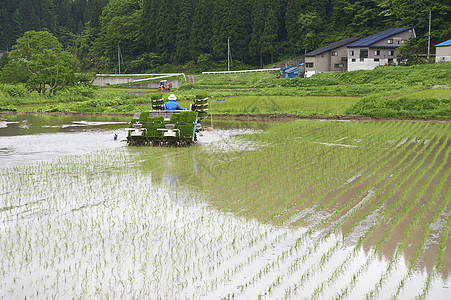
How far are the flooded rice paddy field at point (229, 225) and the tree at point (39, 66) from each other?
90.0ft

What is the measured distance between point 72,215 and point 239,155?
19.1ft

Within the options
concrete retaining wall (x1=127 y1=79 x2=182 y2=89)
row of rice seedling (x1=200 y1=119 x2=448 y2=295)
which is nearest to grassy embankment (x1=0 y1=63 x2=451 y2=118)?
row of rice seedling (x1=200 y1=119 x2=448 y2=295)

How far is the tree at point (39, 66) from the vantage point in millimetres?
37844

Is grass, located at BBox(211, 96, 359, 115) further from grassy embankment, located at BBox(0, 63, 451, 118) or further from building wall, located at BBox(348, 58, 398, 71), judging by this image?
building wall, located at BBox(348, 58, 398, 71)

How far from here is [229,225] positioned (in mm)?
6555

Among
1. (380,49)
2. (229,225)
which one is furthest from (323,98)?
(380,49)

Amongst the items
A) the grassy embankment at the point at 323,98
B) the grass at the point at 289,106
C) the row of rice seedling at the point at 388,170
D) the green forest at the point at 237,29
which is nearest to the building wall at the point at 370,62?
the green forest at the point at 237,29

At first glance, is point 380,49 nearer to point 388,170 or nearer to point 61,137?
point 61,137

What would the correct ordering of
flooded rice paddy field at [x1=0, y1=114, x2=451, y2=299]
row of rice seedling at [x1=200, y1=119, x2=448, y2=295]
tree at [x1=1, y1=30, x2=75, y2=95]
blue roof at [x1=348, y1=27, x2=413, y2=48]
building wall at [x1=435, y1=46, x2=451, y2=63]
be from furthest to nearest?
blue roof at [x1=348, y1=27, x2=413, y2=48]
building wall at [x1=435, y1=46, x2=451, y2=63]
tree at [x1=1, y1=30, x2=75, y2=95]
row of rice seedling at [x1=200, y1=119, x2=448, y2=295]
flooded rice paddy field at [x1=0, y1=114, x2=451, y2=299]

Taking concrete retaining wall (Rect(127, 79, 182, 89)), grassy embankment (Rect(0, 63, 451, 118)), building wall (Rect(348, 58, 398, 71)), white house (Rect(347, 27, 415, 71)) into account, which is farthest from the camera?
concrete retaining wall (Rect(127, 79, 182, 89))

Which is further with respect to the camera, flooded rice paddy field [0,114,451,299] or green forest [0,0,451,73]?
green forest [0,0,451,73]

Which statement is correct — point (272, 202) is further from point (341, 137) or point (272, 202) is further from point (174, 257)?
point (341, 137)

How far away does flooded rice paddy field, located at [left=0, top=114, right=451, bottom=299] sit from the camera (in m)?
4.79

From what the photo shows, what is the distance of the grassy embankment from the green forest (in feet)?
47.6
